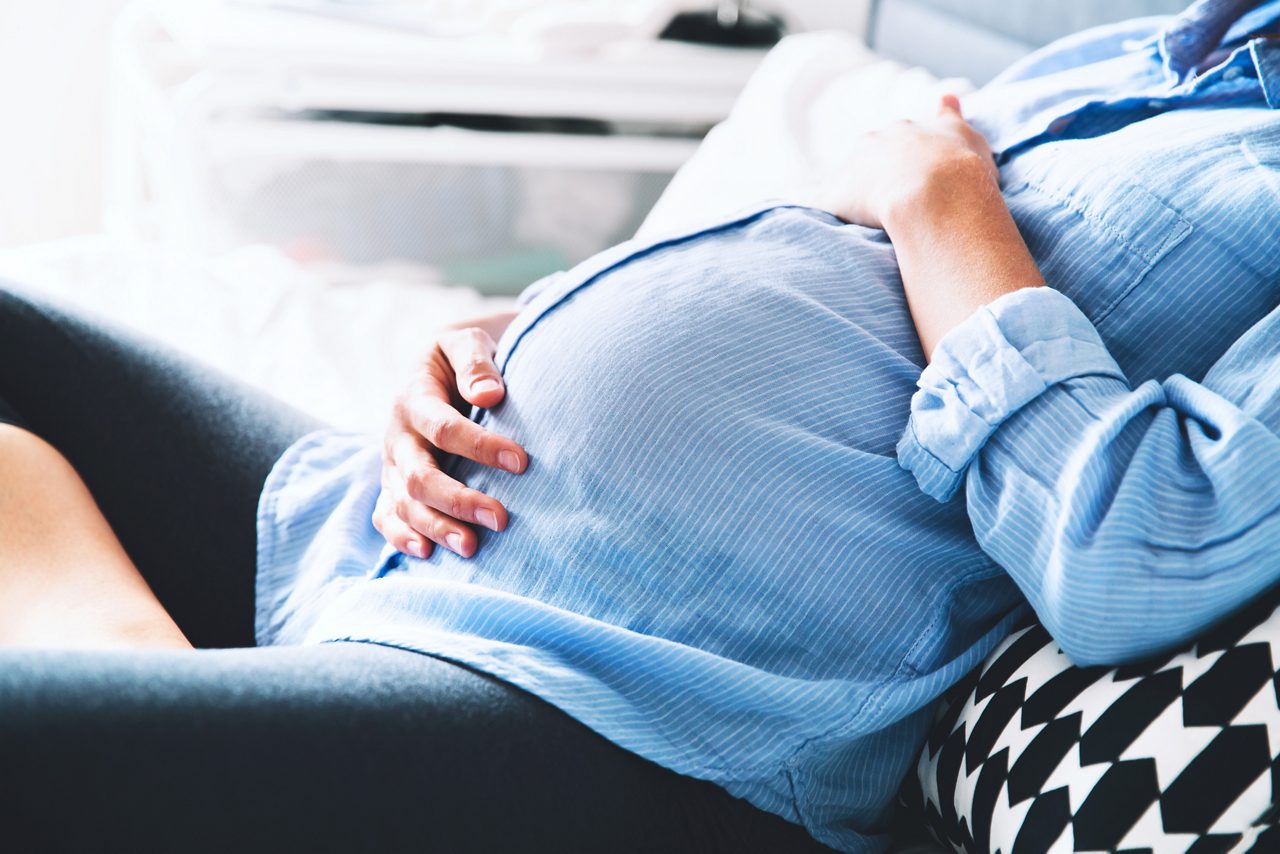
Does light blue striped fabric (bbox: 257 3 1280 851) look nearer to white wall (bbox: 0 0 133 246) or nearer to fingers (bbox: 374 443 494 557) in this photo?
fingers (bbox: 374 443 494 557)

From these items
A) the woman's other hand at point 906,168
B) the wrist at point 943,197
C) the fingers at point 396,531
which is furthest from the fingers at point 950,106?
the fingers at point 396,531

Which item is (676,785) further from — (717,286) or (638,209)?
(638,209)

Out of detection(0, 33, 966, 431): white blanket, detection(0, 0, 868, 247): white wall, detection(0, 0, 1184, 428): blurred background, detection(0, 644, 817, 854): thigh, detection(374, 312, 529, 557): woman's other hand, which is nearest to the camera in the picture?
detection(0, 644, 817, 854): thigh

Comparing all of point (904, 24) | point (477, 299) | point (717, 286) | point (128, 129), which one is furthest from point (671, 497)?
point (128, 129)

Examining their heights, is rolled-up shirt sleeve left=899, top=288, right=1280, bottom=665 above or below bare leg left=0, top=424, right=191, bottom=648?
above

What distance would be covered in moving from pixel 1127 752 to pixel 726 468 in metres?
0.26

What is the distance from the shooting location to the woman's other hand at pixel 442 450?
29.2 inches

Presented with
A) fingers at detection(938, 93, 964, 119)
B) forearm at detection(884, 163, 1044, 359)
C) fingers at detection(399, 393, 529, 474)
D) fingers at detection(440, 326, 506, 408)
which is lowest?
fingers at detection(399, 393, 529, 474)

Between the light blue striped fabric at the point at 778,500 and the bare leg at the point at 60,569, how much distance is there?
0.13m

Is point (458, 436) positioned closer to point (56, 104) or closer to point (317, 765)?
point (317, 765)

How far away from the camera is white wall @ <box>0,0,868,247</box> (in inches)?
85.6

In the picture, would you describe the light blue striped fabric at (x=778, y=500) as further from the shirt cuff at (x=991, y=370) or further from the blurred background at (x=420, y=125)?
the blurred background at (x=420, y=125)

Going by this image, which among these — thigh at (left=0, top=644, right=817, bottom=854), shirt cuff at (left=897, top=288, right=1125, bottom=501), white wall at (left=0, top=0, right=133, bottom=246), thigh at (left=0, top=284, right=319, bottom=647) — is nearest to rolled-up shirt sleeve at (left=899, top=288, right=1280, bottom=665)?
shirt cuff at (left=897, top=288, right=1125, bottom=501)

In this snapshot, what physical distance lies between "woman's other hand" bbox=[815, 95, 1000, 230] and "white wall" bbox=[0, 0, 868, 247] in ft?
4.43
